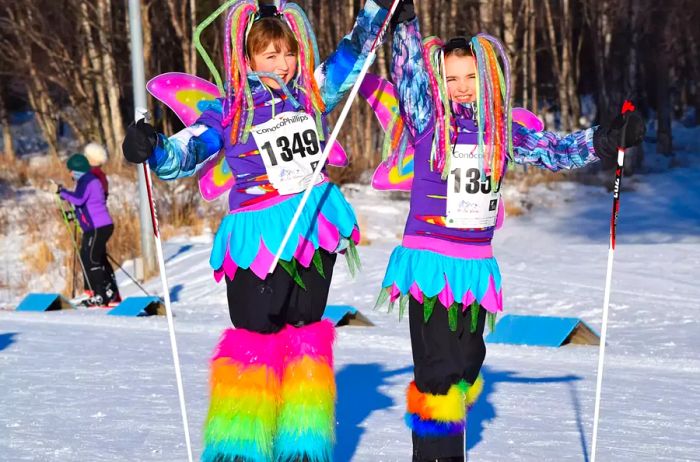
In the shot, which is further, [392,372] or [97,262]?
[97,262]

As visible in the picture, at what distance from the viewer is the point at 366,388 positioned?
19.7 ft

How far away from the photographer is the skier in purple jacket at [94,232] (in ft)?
36.8

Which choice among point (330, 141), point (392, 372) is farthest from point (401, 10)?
point (392, 372)

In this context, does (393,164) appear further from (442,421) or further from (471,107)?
(442,421)

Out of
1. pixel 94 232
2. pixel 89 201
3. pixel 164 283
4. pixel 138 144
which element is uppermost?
pixel 138 144

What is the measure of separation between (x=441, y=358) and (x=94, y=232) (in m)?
7.79

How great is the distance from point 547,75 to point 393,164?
34.6 metres

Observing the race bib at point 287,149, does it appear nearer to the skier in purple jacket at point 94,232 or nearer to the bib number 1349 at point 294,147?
the bib number 1349 at point 294,147

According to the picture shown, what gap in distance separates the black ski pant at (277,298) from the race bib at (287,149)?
0.88ft

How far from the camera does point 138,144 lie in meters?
3.61

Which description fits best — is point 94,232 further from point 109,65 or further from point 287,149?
point 109,65

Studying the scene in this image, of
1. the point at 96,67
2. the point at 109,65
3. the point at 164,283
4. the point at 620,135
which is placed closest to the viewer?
the point at 164,283

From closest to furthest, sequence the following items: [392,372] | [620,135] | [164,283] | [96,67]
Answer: [164,283], [620,135], [392,372], [96,67]

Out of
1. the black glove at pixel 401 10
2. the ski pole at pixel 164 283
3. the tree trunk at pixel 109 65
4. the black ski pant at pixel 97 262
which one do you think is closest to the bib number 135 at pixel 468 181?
the black glove at pixel 401 10
